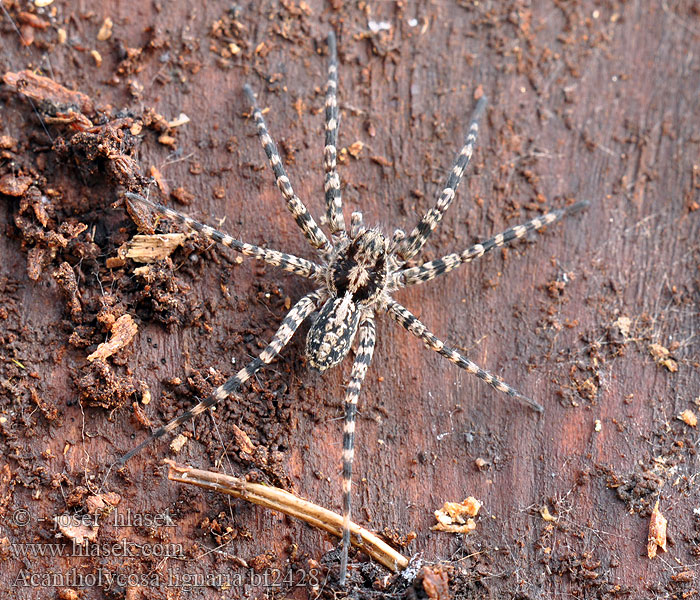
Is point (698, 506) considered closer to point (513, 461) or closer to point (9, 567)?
point (513, 461)

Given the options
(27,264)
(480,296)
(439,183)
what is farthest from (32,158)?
(480,296)

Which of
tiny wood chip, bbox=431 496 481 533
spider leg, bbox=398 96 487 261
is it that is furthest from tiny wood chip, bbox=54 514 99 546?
spider leg, bbox=398 96 487 261

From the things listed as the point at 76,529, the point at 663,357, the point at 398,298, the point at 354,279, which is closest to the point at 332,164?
the point at 354,279

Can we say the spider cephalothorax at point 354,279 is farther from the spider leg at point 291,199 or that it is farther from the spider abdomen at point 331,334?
the spider leg at point 291,199

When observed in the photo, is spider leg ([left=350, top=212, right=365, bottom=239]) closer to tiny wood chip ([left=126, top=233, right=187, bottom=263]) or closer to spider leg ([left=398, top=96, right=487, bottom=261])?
spider leg ([left=398, top=96, right=487, bottom=261])
